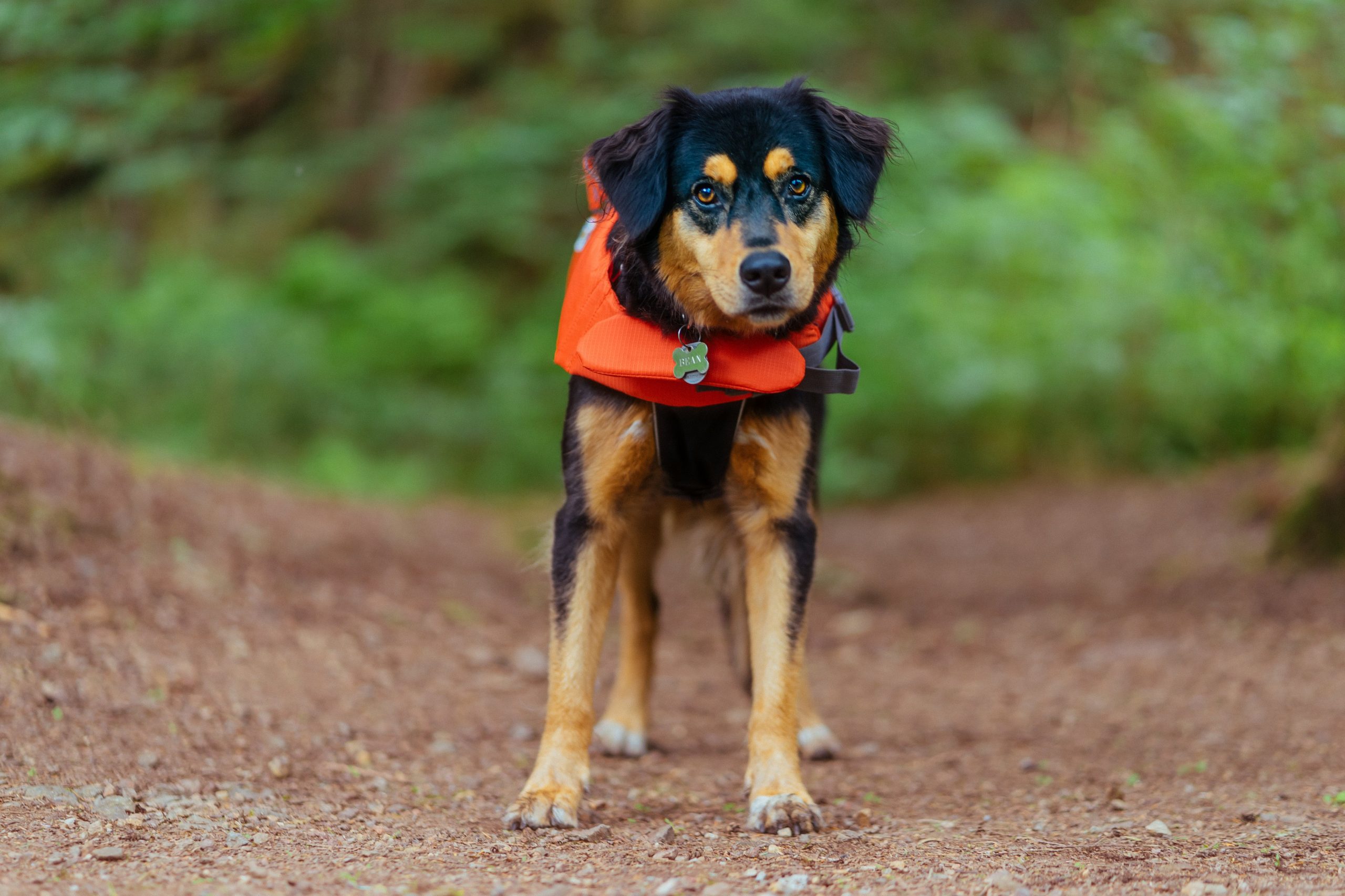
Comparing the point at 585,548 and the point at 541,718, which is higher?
the point at 585,548

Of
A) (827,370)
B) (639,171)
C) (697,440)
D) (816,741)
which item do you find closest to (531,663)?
(816,741)

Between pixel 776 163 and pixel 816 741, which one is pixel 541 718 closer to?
pixel 816 741

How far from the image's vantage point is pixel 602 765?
15.0 ft

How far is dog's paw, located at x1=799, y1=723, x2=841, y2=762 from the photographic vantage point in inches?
187

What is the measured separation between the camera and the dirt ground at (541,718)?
312 cm

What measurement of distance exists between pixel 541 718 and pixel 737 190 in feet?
8.35

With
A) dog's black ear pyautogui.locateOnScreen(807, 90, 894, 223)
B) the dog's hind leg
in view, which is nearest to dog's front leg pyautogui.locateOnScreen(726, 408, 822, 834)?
dog's black ear pyautogui.locateOnScreen(807, 90, 894, 223)

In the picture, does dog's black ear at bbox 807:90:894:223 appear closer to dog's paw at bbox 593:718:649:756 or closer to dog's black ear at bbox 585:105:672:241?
dog's black ear at bbox 585:105:672:241

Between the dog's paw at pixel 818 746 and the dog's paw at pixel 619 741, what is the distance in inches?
24.7

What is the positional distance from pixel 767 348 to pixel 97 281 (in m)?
8.81

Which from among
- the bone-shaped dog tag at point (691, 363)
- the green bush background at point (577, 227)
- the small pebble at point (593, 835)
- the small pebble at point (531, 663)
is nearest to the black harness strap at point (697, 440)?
the bone-shaped dog tag at point (691, 363)

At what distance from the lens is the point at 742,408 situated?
3.84 meters

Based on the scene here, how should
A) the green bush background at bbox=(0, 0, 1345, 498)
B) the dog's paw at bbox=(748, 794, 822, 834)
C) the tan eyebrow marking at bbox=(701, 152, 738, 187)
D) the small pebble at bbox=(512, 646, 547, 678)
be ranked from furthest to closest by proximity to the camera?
the green bush background at bbox=(0, 0, 1345, 498) → the small pebble at bbox=(512, 646, 547, 678) → the tan eyebrow marking at bbox=(701, 152, 738, 187) → the dog's paw at bbox=(748, 794, 822, 834)

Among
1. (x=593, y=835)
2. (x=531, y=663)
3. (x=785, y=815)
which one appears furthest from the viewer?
(x=531, y=663)
